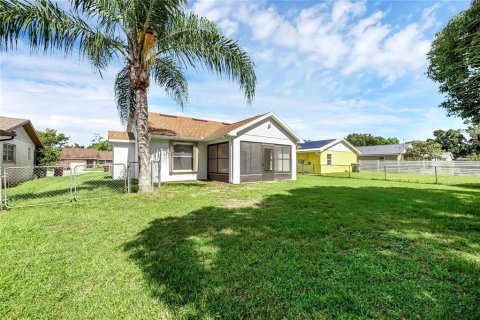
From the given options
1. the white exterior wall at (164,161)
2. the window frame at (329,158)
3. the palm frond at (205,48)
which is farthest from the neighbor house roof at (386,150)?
the palm frond at (205,48)

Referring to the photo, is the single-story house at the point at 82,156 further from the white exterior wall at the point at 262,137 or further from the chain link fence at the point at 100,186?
the white exterior wall at the point at 262,137

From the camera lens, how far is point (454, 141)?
4512 cm

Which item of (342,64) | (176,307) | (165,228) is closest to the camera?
(176,307)

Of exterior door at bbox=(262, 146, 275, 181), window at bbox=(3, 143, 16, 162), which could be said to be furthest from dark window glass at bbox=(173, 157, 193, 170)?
window at bbox=(3, 143, 16, 162)

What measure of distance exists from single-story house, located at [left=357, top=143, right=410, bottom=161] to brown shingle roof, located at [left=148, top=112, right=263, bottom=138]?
949 inches

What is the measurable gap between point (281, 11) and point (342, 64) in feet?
16.8

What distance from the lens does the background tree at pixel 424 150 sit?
96.5 ft

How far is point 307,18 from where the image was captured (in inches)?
375

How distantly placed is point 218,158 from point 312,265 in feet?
35.8

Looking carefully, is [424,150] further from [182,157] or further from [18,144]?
[18,144]

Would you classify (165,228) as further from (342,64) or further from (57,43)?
(342,64)

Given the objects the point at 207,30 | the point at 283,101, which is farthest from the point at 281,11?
the point at 283,101

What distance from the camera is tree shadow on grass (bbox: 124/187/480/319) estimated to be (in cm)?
220

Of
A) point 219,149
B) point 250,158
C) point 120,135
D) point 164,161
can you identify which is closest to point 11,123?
point 120,135
